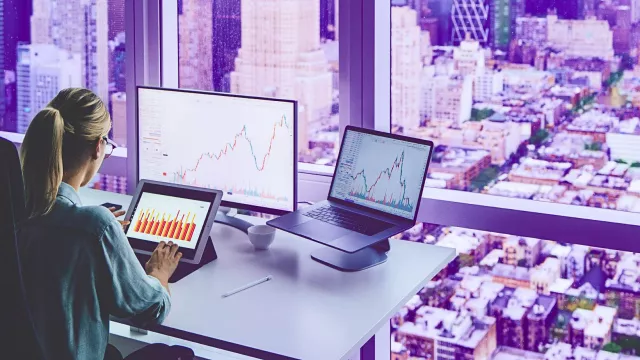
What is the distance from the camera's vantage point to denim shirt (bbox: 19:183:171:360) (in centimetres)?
179

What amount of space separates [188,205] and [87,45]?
157 centimetres

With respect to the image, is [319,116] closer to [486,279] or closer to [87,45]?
[486,279]

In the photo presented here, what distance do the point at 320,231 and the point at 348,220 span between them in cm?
11

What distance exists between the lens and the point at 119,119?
3455mm

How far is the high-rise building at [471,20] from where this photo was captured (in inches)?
104

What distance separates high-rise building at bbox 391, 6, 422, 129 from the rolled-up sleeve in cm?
126

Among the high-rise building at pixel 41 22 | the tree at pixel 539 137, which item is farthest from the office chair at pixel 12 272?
the high-rise building at pixel 41 22

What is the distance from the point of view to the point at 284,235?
2.68 metres

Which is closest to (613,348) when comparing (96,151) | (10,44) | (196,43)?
(96,151)

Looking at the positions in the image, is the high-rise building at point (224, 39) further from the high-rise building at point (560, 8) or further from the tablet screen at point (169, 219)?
the high-rise building at point (560, 8)

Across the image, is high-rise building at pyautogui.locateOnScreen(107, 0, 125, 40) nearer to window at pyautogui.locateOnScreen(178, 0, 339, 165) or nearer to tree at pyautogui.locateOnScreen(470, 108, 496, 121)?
window at pyautogui.locateOnScreen(178, 0, 339, 165)

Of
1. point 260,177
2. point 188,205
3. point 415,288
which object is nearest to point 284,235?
point 260,177

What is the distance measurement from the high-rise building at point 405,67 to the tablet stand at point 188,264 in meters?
0.86

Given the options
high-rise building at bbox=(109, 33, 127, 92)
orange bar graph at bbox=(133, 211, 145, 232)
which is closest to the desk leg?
orange bar graph at bbox=(133, 211, 145, 232)
